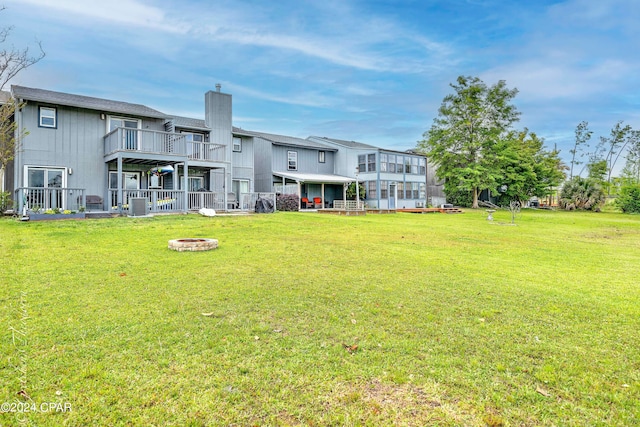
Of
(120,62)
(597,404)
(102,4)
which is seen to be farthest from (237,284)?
(120,62)

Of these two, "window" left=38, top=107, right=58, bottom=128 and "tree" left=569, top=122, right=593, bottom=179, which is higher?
"tree" left=569, top=122, right=593, bottom=179

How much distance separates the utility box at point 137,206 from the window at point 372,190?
63.7 feet

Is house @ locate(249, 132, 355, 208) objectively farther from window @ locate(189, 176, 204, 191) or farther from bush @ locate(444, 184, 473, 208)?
bush @ locate(444, 184, 473, 208)

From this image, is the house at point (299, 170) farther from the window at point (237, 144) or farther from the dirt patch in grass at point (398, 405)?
the dirt patch in grass at point (398, 405)

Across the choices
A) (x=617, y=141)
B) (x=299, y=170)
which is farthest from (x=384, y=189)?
(x=617, y=141)

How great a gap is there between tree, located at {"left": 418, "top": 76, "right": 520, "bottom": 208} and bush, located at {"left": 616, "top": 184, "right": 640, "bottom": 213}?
33.4 ft

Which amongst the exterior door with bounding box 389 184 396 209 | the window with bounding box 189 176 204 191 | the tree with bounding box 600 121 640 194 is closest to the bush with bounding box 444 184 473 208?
the exterior door with bounding box 389 184 396 209

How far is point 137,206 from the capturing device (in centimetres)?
1490

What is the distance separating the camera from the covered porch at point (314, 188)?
24625mm

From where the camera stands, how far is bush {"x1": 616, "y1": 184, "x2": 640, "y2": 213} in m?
28.9

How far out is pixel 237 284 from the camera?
5.04m

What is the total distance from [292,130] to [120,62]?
1954 cm

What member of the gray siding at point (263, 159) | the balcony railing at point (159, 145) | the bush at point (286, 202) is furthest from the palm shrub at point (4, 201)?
the gray siding at point (263, 159)

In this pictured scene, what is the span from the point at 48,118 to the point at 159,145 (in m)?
4.77
